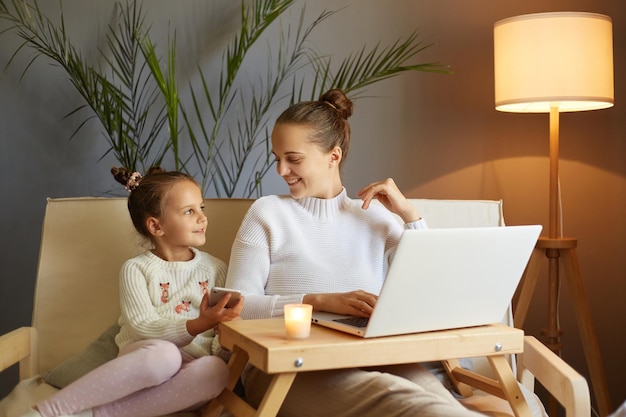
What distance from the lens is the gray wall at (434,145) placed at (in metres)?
3.04

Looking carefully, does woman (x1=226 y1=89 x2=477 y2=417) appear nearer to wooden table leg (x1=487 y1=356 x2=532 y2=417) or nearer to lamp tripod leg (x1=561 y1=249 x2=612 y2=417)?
wooden table leg (x1=487 y1=356 x2=532 y2=417)

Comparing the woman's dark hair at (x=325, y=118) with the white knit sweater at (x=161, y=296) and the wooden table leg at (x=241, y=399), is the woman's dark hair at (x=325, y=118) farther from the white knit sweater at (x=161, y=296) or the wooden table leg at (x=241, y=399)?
the wooden table leg at (x=241, y=399)

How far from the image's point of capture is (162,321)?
1987 mm

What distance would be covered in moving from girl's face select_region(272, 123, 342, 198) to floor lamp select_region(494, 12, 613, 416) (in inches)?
31.9

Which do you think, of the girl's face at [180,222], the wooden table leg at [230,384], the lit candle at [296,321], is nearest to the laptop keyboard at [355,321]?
the lit candle at [296,321]

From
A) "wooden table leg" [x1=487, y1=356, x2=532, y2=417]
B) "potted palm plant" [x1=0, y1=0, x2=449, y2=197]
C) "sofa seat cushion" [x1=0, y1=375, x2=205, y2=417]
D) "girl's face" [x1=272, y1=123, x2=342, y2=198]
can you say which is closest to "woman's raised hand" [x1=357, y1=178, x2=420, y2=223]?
"girl's face" [x1=272, y1=123, x2=342, y2=198]

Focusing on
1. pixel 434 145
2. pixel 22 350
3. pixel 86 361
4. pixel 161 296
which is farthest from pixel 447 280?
pixel 434 145

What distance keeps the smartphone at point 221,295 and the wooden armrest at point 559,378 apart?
2.21 ft

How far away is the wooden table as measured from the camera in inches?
60.1

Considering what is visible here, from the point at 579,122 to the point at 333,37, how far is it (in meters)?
0.98

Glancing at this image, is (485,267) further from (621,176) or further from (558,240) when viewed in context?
(621,176)

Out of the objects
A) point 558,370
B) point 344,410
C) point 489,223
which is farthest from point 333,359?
point 489,223

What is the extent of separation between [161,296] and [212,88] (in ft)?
3.96

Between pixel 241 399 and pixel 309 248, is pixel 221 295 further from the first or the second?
pixel 309 248
